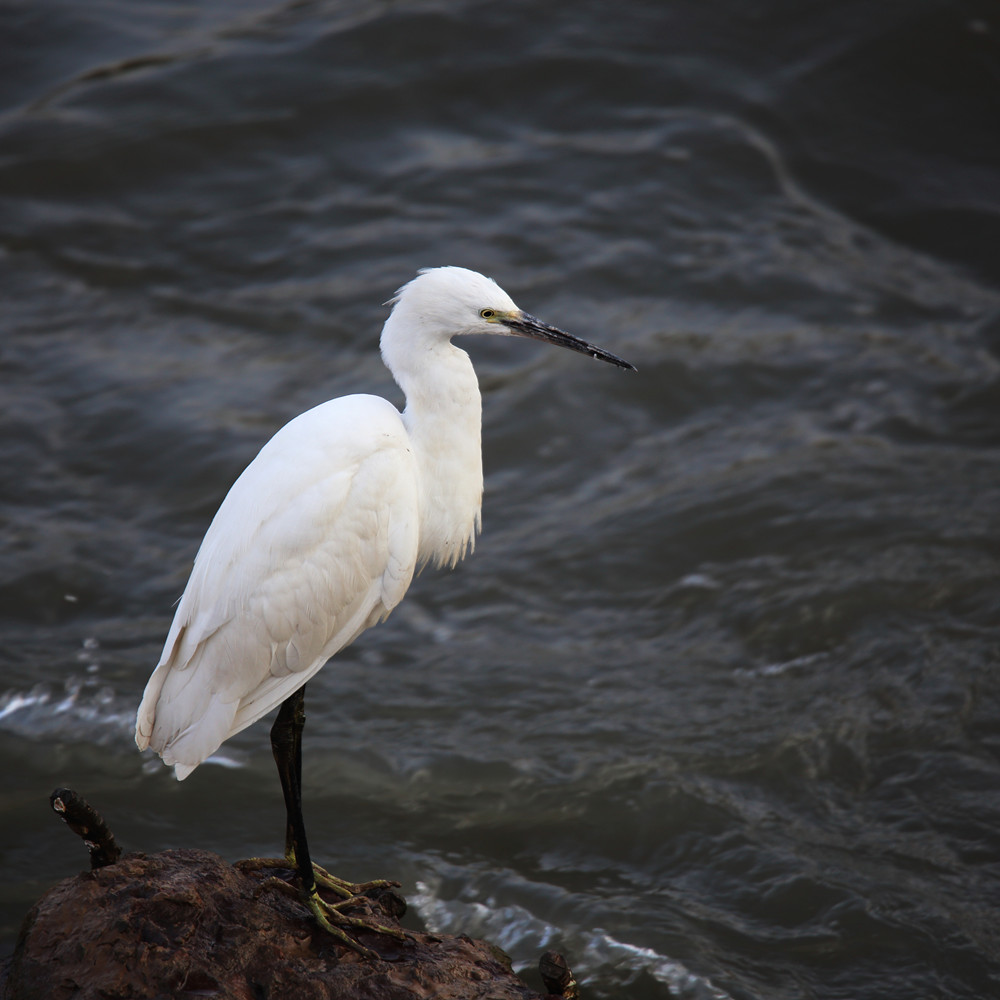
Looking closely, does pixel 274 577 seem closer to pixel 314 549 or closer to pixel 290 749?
pixel 314 549

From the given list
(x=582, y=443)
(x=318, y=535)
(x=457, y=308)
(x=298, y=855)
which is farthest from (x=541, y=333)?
(x=582, y=443)

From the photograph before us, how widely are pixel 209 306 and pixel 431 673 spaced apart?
162 inches

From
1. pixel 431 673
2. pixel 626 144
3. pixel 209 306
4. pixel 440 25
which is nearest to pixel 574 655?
pixel 431 673

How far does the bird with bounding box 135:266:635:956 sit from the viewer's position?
3555mm

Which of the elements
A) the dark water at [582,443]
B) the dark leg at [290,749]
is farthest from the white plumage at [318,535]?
the dark water at [582,443]

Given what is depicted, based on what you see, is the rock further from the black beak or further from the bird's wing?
the black beak

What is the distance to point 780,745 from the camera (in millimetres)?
5723

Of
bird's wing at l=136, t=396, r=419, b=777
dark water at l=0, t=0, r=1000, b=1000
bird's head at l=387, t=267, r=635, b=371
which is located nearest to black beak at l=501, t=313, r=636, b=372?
bird's head at l=387, t=267, r=635, b=371

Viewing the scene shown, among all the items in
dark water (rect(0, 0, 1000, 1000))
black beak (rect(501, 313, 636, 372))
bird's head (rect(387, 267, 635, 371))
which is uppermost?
bird's head (rect(387, 267, 635, 371))

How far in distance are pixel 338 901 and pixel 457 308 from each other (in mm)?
2012

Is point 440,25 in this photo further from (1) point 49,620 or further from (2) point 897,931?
(2) point 897,931

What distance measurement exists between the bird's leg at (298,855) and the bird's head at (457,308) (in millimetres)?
1307

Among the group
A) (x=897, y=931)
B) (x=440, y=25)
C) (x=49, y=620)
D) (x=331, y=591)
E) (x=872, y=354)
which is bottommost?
(x=897, y=931)

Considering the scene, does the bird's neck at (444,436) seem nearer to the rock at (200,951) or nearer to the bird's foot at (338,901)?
the bird's foot at (338,901)
